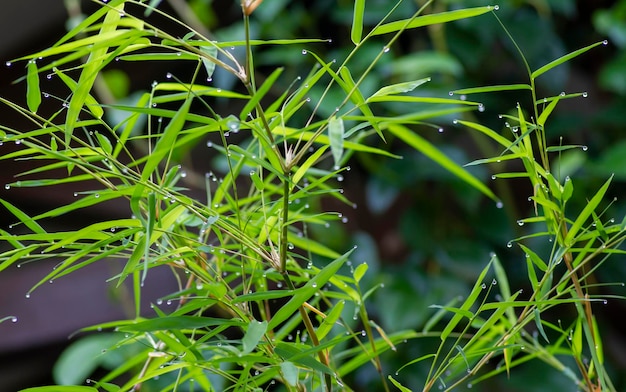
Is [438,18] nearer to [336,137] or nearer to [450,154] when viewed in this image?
[336,137]

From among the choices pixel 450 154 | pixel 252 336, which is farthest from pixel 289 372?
pixel 450 154

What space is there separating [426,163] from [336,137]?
64 cm

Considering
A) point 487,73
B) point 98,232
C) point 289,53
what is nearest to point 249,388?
point 98,232

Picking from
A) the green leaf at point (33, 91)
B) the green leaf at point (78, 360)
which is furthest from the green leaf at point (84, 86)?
the green leaf at point (78, 360)

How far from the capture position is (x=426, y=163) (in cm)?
78

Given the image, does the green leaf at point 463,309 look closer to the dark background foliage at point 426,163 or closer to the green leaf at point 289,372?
the green leaf at point 289,372

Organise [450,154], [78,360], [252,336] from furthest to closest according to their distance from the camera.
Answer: [450,154] → [78,360] → [252,336]

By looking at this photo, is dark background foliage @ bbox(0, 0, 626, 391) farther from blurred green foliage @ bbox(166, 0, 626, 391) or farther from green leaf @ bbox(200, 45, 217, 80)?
green leaf @ bbox(200, 45, 217, 80)

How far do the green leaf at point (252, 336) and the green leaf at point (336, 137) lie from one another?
39 millimetres

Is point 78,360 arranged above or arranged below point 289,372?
below

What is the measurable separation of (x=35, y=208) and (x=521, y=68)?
595 mm

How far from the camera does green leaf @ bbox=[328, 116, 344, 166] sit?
0.48 ft

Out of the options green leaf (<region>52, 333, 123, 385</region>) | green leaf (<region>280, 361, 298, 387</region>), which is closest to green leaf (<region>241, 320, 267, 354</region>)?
green leaf (<region>280, 361, 298, 387</region>)

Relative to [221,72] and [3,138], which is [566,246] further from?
[221,72]
